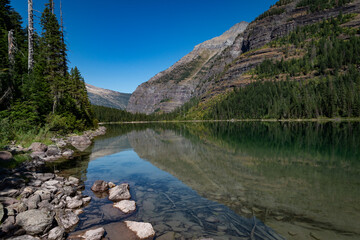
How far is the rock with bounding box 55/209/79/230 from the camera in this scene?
8383mm

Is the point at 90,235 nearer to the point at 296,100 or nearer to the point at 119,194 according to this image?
the point at 119,194

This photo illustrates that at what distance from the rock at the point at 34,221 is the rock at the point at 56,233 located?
0.43 m

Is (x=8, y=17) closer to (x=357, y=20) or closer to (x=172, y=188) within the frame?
(x=172, y=188)

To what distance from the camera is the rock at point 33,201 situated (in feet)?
29.6

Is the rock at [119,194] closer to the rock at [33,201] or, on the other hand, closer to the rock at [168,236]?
the rock at [33,201]

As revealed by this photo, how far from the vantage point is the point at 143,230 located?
7.91 m

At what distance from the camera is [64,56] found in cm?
4569

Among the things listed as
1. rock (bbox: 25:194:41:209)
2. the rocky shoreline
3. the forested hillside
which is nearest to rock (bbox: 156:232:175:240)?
the rocky shoreline

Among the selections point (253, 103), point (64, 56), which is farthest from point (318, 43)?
point (64, 56)

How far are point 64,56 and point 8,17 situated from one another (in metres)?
13.3

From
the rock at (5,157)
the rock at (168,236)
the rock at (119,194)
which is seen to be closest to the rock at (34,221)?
the rock at (119,194)

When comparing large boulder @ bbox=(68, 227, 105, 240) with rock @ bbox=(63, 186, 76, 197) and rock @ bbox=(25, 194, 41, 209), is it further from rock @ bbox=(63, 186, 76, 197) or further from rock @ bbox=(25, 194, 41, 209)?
rock @ bbox=(63, 186, 76, 197)

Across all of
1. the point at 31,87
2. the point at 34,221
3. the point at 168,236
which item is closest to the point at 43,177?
the point at 34,221

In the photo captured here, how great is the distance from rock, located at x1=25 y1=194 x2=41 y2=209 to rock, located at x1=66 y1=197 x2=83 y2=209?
4.60 ft
